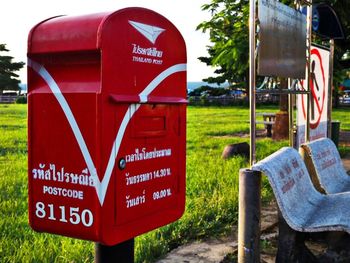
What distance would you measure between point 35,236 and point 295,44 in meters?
2.59

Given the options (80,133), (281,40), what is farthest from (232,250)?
(80,133)

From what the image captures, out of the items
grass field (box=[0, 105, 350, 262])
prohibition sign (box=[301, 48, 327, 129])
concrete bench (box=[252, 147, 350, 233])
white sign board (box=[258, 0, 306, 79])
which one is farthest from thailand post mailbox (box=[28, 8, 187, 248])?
prohibition sign (box=[301, 48, 327, 129])

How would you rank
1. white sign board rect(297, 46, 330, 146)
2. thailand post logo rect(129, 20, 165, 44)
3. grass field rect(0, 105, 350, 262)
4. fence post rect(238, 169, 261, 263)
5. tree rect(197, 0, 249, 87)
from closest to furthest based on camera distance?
thailand post logo rect(129, 20, 165, 44) → fence post rect(238, 169, 261, 263) → grass field rect(0, 105, 350, 262) → white sign board rect(297, 46, 330, 146) → tree rect(197, 0, 249, 87)

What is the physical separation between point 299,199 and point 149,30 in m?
1.85

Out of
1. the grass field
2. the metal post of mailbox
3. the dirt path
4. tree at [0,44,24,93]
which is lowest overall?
the dirt path

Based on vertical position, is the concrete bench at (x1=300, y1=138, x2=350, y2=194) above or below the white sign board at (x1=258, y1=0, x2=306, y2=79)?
below

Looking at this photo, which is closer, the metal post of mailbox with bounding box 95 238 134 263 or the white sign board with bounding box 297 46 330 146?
the metal post of mailbox with bounding box 95 238 134 263

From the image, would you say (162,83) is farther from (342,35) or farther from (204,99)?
(204,99)

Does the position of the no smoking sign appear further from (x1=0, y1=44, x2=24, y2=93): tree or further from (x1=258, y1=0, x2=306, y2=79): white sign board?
(x1=0, y1=44, x2=24, y2=93): tree

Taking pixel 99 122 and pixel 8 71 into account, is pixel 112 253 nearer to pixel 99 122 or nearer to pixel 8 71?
pixel 99 122

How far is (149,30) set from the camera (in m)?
2.53

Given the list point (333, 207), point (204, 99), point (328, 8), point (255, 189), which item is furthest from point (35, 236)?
point (204, 99)

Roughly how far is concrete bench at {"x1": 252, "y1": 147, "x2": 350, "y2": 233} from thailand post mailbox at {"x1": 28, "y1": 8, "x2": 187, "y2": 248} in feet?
3.12

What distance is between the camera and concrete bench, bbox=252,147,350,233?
3260 mm
